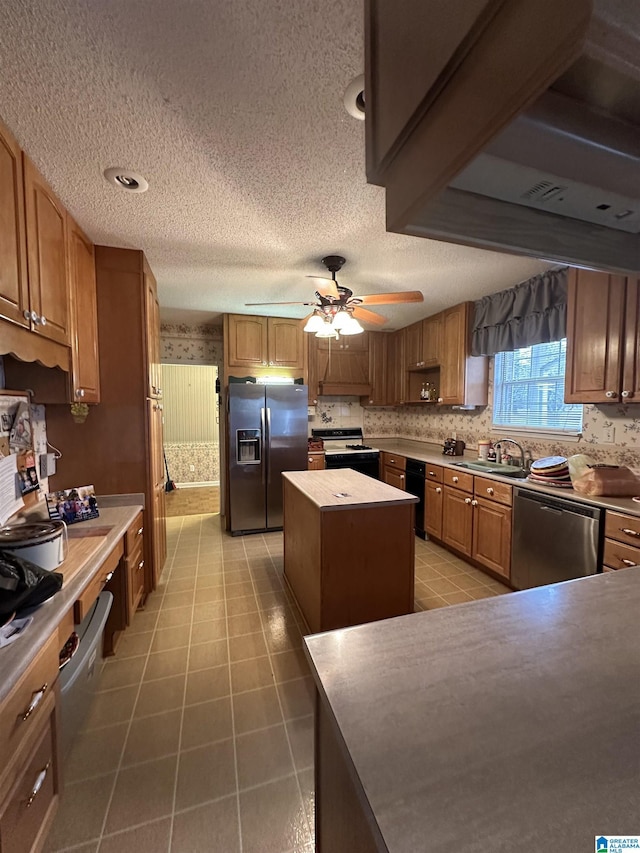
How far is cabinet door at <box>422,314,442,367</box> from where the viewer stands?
157 inches

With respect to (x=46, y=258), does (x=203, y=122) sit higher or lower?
higher

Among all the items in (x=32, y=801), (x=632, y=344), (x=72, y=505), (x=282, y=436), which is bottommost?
(x=32, y=801)

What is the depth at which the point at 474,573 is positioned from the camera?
3.01 meters

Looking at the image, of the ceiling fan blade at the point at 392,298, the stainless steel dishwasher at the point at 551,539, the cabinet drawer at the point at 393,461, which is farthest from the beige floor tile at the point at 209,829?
the cabinet drawer at the point at 393,461

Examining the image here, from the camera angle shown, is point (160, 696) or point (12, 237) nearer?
point (12, 237)

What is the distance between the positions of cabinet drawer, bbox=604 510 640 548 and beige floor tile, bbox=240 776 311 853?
2.03 metres

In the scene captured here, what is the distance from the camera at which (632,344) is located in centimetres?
210

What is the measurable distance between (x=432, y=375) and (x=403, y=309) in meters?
1.11

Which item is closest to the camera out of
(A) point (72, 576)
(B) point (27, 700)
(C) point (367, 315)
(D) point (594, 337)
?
(B) point (27, 700)

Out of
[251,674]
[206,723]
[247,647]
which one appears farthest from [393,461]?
[206,723]

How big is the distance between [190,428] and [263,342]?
Result: 3029mm

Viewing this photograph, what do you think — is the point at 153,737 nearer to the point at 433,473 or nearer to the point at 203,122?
the point at 203,122

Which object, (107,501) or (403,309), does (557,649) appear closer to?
(107,501)

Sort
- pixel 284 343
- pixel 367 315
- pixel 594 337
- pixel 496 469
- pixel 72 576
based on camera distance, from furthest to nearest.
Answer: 1. pixel 284 343
2. pixel 496 469
3. pixel 367 315
4. pixel 594 337
5. pixel 72 576
